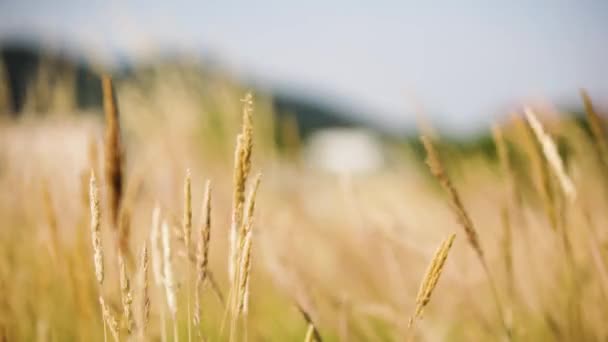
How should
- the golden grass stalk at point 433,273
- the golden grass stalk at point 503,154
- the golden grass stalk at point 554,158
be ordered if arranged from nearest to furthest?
the golden grass stalk at point 433,273 < the golden grass stalk at point 554,158 < the golden grass stalk at point 503,154

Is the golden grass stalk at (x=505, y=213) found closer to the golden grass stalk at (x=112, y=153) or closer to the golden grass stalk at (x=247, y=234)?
the golden grass stalk at (x=247, y=234)

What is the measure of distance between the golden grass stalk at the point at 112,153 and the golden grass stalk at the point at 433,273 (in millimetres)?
464

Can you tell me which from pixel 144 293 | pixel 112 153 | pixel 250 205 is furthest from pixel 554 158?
pixel 112 153

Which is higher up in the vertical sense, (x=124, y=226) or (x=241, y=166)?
(x=241, y=166)

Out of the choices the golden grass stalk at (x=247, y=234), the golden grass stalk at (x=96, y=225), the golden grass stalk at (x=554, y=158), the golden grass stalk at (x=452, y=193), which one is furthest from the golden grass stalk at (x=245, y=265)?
the golden grass stalk at (x=554, y=158)

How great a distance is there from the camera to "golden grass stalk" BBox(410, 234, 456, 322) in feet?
1.35

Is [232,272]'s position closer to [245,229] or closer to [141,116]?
[245,229]

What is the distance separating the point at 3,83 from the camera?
1.40m

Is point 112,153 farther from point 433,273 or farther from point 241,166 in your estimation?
point 433,273

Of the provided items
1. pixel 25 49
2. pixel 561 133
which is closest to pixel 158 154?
pixel 561 133

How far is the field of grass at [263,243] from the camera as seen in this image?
0.47m

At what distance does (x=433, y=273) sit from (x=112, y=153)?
1.59ft

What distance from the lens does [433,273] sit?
1.38 ft

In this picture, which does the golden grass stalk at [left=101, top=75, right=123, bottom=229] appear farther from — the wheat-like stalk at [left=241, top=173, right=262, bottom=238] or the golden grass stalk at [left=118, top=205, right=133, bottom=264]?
the wheat-like stalk at [left=241, top=173, right=262, bottom=238]
